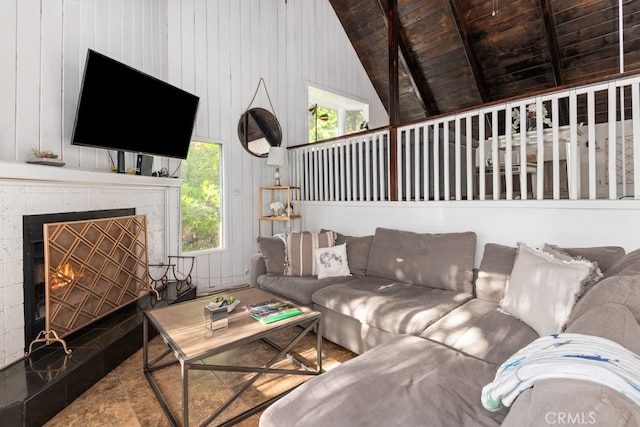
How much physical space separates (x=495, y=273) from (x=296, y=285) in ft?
5.27

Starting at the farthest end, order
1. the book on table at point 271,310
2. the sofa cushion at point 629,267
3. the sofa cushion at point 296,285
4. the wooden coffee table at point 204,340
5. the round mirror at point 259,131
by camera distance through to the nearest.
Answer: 1. the round mirror at point 259,131
2. the sofa cushion at point 296,285
3. the book on table at point 271,310
4. the wooden coffee table at point 204,340
5. the sofa cushion at point 629,267

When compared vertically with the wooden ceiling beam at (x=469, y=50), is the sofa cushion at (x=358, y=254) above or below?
below

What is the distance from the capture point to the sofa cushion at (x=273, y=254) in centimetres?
322

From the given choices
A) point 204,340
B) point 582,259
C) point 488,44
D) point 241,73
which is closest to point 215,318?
point 204,340

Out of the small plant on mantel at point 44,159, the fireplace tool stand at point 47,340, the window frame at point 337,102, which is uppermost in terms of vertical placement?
the window frame at point 337,102

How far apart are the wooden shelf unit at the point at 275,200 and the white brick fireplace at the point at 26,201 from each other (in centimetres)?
158

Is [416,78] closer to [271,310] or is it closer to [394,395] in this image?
[271,310]

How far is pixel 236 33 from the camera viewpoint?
4254 millimetres

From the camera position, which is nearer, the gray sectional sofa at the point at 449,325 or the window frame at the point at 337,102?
the gray sectional sofa at the point at 449,325

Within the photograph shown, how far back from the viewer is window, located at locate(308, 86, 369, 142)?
5.48 m

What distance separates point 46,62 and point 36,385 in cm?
227

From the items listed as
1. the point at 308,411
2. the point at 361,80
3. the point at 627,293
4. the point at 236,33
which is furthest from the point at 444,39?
the point at 308,411

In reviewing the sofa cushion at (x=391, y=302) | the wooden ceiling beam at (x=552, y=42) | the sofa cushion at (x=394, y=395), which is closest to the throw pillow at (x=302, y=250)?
the sofa cushion at (x=391, y=302)

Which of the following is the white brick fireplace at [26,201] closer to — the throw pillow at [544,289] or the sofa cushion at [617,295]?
the sofa cushion at [617,295]
